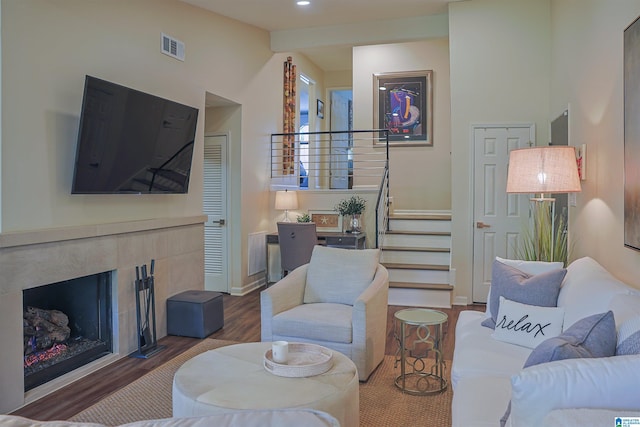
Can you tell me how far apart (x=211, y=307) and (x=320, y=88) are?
598 cm

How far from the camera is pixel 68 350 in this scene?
3.31 metres

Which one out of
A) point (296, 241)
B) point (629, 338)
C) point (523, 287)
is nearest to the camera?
point (629, 338)

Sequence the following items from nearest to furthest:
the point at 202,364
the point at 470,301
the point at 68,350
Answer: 1. the point at 202,364
2. the point at 68,350
3. the point at 470,301

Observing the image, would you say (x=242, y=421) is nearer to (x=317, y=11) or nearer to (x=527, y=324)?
(x=527, y=324)

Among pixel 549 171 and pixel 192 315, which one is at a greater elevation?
pixel 549 171

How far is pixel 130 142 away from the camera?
140 inches

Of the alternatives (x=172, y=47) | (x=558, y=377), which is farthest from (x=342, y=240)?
(x=558, y=377)

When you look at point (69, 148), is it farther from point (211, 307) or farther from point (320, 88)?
point (320, 88)

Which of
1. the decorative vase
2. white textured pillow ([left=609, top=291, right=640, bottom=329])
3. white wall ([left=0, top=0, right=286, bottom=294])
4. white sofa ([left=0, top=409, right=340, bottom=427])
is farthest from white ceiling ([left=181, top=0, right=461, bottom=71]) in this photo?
white sofa ([left=0, top=409, right=340, bottom=427])

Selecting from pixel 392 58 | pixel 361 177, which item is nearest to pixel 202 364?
pixel 361 177

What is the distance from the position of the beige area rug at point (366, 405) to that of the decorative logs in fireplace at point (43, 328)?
67 cm

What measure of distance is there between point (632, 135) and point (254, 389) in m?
2.34

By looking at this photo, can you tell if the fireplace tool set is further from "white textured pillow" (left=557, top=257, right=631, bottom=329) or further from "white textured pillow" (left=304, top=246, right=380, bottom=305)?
"white textured pillow" (left=557, top=257, right=631, bottom=329)

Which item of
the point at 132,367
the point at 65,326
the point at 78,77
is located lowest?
the point at 132,367
